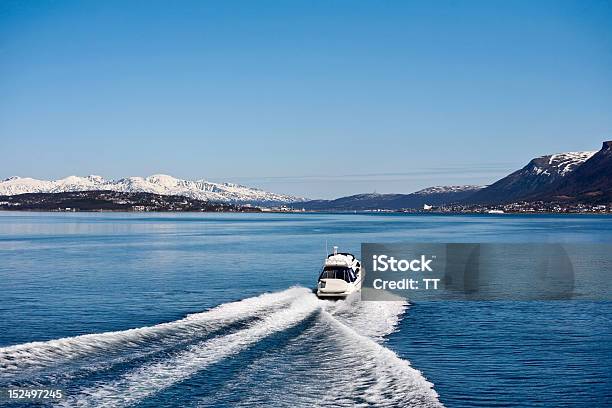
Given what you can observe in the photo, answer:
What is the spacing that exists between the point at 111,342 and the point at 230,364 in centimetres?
541

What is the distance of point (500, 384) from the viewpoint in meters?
20.9

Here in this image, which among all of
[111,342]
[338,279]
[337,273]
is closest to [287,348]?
[111,342]

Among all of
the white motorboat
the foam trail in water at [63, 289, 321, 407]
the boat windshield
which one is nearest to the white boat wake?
the foam trail in water at [63, 289, 321, 407]

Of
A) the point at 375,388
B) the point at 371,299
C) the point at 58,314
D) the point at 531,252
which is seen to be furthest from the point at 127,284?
the point at 531,252

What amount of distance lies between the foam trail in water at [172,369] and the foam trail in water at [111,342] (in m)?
1.57

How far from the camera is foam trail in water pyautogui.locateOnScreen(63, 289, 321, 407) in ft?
59.5

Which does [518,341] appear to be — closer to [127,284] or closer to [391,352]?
[391,352]

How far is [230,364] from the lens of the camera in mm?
22375

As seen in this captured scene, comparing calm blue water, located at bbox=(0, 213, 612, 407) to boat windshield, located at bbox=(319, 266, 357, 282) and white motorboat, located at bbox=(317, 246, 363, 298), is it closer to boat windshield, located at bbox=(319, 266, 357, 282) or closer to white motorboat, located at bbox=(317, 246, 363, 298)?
white motorboat, located at bbox=(317, 246, 363, 298)

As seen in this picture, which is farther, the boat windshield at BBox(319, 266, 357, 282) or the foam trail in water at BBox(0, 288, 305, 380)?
the boat windshield at BBox(319, 266, 357, 282)

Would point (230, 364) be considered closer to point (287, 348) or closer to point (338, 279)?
point (287, 348)

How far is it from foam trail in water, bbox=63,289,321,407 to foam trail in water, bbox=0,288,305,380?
157 cm

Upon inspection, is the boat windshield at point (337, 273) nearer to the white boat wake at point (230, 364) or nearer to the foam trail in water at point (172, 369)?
the foam trail in water at point (172, 369)

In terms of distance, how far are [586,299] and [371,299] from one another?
13.5 metres
